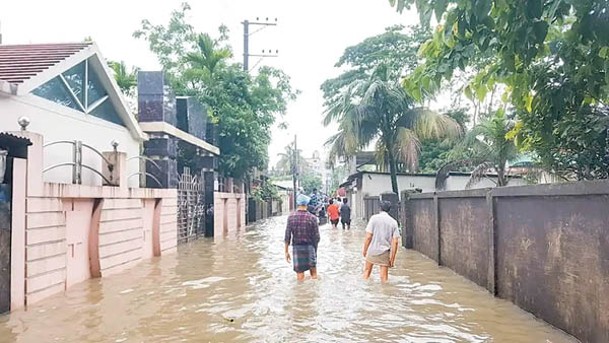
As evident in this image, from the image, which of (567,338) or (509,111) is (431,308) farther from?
(509,111)

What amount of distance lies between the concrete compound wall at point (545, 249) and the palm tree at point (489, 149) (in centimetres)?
737

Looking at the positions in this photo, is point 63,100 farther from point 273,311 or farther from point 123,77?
point 123,77

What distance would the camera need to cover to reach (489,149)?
18438 millimetres

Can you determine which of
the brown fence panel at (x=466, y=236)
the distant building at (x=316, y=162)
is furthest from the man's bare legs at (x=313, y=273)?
the distant building at (x=316, y=162)

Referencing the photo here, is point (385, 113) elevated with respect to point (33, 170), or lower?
elevated

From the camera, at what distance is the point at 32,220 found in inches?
307

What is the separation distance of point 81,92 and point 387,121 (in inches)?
599

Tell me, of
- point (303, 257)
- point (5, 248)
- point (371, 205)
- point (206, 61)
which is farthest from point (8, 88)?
point (371, 205)

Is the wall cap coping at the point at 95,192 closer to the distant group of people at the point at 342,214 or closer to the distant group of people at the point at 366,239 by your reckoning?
the distant group of people at the point at 366,239

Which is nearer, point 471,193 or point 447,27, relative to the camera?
point 447,27

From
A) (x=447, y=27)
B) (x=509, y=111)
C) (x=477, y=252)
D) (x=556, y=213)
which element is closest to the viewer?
(x=447, y=27)

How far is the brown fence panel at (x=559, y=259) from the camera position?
4.93 metres

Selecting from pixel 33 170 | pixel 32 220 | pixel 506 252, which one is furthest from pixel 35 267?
pixel 506 252

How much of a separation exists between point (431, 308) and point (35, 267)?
18.2 feet
